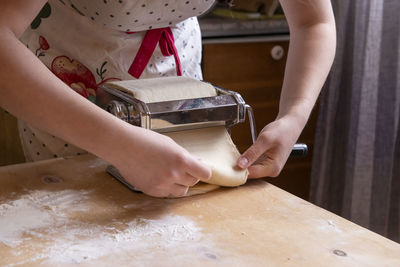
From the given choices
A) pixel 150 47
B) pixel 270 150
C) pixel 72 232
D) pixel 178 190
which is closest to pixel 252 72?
pixel 150 47

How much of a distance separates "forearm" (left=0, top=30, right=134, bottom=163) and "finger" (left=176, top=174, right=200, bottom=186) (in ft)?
0.36

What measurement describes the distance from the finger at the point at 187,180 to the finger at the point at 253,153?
12 centimetres

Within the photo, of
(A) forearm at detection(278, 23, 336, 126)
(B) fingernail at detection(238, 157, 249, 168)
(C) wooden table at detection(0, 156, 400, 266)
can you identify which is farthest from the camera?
(A) forearm at detection(278, 23, 336, 126)

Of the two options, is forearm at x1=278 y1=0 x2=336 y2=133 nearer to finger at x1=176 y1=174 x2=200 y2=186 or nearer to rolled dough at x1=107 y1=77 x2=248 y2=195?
rolled dough at x1=107 y1=77 x2=248 y2=195

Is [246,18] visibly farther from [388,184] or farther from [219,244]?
[219,244]

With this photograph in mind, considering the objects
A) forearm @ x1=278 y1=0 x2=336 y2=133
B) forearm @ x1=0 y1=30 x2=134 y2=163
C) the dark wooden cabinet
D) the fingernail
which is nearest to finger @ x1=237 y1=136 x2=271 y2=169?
the fingernail

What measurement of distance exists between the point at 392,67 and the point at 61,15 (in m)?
1.17

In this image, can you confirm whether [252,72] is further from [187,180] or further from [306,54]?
[187,180]

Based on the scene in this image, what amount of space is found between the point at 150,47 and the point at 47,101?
38 centimetres

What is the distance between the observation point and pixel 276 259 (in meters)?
0.74

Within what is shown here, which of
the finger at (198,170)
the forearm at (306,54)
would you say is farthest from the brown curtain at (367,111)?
the finger at (198,170)

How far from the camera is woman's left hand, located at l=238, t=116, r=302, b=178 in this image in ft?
3.22

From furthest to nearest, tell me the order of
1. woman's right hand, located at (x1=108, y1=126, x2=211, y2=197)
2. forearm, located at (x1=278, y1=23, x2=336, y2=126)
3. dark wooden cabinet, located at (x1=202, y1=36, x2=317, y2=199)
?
dark wooden cabinet, located at (x1=202, y1=36, x2=317, y2=199)
forearm, located at (x1=278, y1=23, x2=336, y2=126)
woman's right hand, located at (x1=108, y1=126, x2=211, y2=197)

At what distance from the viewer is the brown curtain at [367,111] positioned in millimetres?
1889
